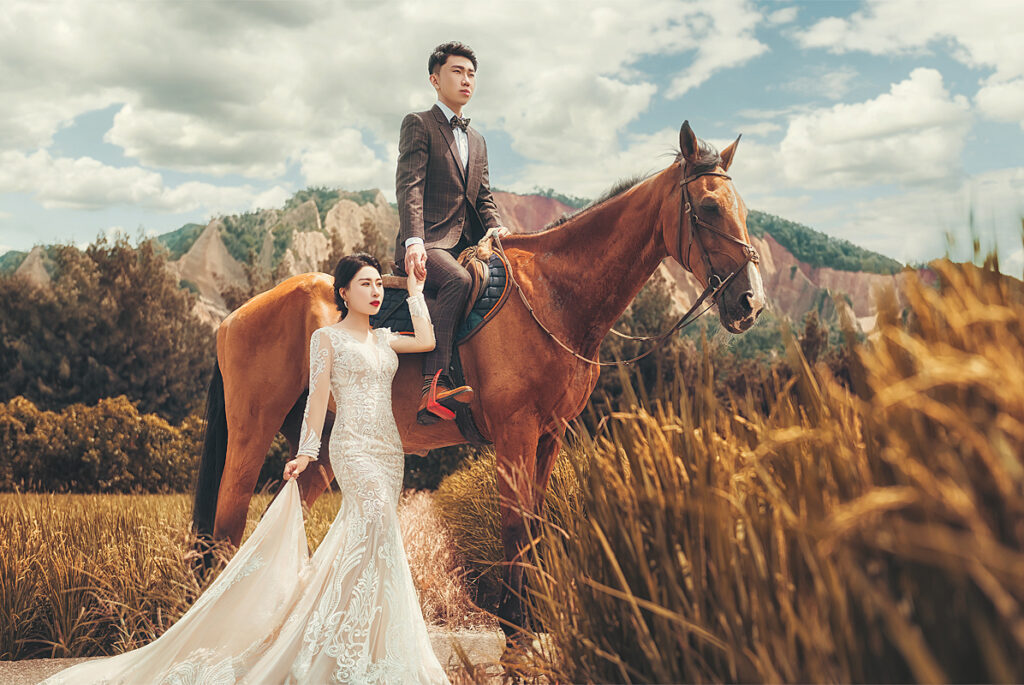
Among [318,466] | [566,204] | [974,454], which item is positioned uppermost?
[566,204]

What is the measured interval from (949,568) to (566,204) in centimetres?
12592

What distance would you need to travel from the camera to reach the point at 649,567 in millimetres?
2186

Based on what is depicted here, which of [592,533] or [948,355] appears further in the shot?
[592,533]

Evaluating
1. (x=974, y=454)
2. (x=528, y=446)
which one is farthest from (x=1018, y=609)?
(x=528, y=446)

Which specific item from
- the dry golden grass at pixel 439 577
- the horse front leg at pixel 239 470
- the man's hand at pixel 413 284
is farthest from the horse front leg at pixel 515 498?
the horse front leg at pixel 239 470

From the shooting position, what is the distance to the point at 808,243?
11588 cm

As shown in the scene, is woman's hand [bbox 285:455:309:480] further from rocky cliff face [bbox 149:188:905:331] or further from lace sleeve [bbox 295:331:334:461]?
rocky cliff face [bbox 149:188:905:331]

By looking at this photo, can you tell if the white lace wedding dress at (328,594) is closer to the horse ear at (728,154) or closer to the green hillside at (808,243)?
the horse ear at (728,154)

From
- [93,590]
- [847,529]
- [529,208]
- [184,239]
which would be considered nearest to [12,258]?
[184,239]

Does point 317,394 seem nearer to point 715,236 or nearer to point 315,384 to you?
point 315,384

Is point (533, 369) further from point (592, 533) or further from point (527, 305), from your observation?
point (592, 533)

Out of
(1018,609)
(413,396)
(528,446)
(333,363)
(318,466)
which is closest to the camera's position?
(1018,609)

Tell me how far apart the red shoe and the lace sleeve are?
26.9 inches

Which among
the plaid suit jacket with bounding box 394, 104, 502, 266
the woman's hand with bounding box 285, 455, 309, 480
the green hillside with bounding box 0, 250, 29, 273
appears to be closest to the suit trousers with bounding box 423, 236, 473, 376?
the plaid suit jacket with bounding box 394, 104, 502, 266
